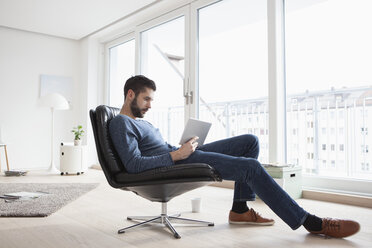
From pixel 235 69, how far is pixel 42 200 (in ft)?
11.9

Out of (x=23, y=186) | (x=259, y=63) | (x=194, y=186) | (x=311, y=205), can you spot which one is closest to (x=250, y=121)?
(x=259, y=63)

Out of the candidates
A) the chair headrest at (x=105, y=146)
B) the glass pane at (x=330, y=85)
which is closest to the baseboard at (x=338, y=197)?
the glass pane at (x=330, y=85)

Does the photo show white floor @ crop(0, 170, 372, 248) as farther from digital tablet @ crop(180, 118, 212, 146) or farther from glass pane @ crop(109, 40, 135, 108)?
glass pane @ crop(109, 40, 135, 108)

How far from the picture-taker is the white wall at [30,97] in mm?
5883

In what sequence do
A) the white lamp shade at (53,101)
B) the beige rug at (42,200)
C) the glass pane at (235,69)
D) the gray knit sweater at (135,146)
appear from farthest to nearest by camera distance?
the white lamp shade at (53,101), the glass pane at (235,69), the beige rug at (42,200), the gray knit sweater at (135,146)

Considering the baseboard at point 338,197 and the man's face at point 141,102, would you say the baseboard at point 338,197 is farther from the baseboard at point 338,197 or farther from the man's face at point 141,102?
the man's face at point 141,102

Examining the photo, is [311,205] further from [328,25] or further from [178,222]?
[328,25]

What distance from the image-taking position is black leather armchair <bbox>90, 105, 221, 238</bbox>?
1.75 meters

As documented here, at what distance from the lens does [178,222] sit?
223 cm

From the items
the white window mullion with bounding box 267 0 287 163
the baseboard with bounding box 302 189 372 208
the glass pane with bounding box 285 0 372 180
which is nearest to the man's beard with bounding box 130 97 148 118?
the white window mullion with bounding box 267 0 287 163

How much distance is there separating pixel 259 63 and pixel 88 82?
3.09 metres

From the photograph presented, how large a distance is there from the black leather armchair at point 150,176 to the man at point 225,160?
59 mm

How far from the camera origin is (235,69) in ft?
18.2

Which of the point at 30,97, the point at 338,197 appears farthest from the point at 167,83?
the point at 338,197
